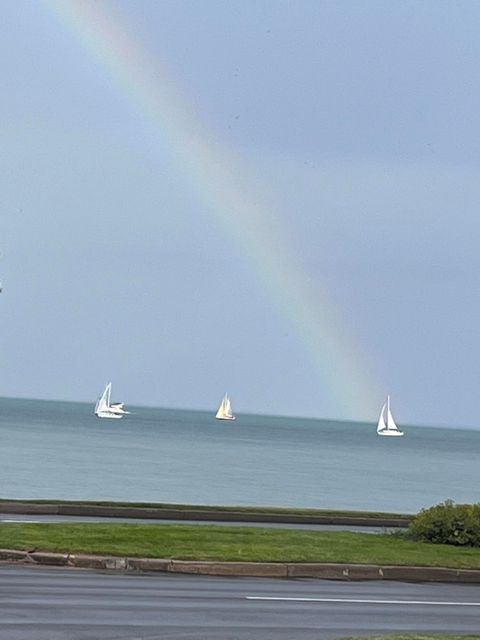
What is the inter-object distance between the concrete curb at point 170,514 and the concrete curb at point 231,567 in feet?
30.0

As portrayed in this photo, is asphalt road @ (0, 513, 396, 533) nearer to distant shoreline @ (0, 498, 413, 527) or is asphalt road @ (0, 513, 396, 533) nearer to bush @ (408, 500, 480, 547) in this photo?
distant shoreline @ (0, 498, 413, 527)

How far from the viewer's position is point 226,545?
24766 millimetres

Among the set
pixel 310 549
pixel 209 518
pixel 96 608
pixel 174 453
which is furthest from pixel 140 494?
pixel 174 453

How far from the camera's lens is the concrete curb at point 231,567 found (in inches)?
891

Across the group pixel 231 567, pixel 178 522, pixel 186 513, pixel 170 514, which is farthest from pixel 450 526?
pixel 170 514

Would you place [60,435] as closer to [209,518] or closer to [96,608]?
[209,518]

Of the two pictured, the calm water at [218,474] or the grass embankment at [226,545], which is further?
the calm water at [218,474]

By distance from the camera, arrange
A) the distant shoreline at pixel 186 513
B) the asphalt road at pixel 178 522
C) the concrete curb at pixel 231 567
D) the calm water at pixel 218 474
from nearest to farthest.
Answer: the concrete curb at pixel 231 567, the asphalt road at pixel 178 522, the distant shoreline at pixel 186 513, the calm water at pixel 218 474

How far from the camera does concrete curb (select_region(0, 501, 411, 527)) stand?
32344 millimetres

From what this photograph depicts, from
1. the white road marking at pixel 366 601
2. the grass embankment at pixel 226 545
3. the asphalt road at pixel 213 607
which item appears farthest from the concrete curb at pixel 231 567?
the white road marking at pixel 366 601

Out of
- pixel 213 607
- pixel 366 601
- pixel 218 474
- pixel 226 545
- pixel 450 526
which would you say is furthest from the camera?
pixel 218 474

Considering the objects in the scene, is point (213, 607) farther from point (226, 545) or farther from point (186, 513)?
point (186, 513)

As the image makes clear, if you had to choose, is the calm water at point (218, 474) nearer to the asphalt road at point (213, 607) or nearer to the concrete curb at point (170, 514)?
the concrete curb at point (170, 514)

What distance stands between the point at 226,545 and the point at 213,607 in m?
6.99
